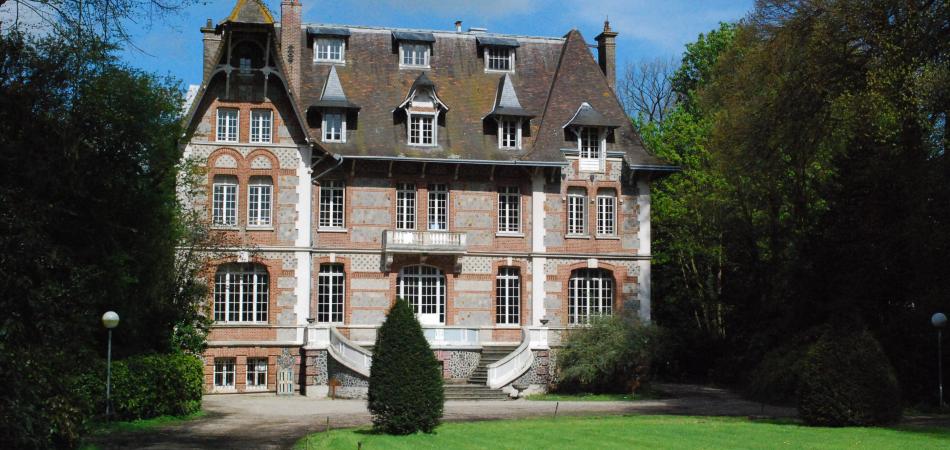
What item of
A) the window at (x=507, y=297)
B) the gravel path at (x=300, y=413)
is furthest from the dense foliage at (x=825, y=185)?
the window at (x=507, y=297)

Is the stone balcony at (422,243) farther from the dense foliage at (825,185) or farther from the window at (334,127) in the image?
the dense foliage at (825,185)

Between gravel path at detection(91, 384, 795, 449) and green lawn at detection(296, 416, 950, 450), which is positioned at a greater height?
green lawn at detection(296, 416, 950, 450)

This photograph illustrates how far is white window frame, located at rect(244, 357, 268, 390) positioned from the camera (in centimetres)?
3028

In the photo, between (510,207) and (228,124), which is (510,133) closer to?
(510,207)

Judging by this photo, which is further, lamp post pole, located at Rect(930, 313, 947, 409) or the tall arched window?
the tall arched window

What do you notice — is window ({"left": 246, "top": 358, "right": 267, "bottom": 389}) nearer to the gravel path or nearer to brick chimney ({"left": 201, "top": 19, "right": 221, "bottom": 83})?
the gravel path

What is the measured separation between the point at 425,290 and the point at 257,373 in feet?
18.1

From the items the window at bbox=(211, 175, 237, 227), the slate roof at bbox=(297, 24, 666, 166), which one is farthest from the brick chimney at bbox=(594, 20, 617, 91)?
the window at bbox=(211, 175, 237, 227)

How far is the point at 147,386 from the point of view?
2234cm

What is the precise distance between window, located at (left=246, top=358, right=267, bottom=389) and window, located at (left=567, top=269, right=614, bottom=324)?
9289 mm

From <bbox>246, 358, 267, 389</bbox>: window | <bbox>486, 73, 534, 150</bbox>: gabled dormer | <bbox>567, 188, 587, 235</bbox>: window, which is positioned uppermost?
<bbox>486, 73, 534, 150</bbox>: gabled dormer

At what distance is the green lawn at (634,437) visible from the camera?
16.8m

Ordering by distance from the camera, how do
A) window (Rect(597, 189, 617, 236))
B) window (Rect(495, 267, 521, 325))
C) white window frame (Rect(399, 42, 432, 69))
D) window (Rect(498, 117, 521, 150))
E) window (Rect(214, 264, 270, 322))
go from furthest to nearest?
white window frame (Rect(399, 42, 432, 69))
window (Rect(597, 189, 617, 236))
window (Rect(498, 117, 521, 150))
window (Rect(495, 267, 521, 325))
window (Rect(214, 264, 270, 322))

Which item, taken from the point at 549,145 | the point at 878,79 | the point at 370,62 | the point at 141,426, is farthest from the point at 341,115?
the point at 878,79
